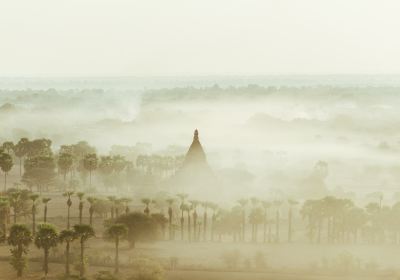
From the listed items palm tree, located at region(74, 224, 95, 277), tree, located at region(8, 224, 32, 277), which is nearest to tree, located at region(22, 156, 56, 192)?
tree, located at region(8, 224, 32, 277)

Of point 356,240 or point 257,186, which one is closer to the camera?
point 356,240

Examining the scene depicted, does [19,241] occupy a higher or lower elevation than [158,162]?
lower

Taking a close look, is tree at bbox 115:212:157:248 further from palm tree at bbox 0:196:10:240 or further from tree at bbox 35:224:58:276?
tree at bbox 35:224:58:276

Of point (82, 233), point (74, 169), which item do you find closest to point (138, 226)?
point (82, 233)

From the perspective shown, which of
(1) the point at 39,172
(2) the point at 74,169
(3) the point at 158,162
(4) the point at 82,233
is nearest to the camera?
(4) the point at 82,233

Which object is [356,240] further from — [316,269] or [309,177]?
[309,177]

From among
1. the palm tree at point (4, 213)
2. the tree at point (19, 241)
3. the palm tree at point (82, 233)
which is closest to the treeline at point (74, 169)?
the palm tree at point (4, 213)

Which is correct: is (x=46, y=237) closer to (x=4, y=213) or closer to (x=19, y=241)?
(x=19, y=241)

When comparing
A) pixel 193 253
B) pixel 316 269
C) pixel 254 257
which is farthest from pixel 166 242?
pixel 316 269
